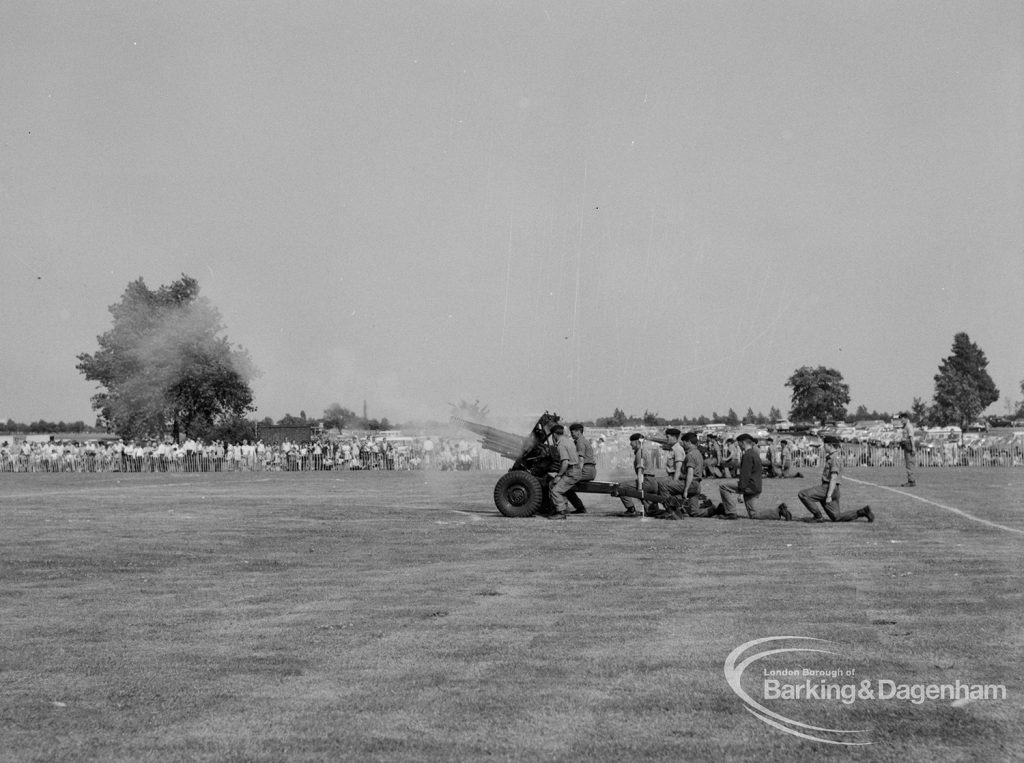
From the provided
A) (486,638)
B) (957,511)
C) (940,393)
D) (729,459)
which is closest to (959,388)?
(940,393)

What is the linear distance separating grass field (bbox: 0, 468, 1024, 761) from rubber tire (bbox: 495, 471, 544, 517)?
8.56ft

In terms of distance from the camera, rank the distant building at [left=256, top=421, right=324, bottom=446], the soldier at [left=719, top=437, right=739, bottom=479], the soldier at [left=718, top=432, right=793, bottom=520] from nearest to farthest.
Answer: the soldier at [left=718, top=432, right=793, bottom=520] < the soldier at [left=719, top=437, right=739, bottom=479] < the distant building at [left=256, top=421, right=324, bottom=446]

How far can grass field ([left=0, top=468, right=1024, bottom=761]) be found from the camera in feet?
20.7

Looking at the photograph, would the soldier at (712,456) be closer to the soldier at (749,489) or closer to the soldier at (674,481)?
the soldier at (674,481)

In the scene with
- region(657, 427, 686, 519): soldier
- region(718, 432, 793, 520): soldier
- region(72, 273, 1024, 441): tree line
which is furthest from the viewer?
region(72, 273, 1024, 441): tree line

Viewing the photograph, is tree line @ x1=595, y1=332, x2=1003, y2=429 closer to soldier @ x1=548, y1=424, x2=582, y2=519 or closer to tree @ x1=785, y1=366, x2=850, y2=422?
tree @ x1=785, y1=366, x2=850, y2=422

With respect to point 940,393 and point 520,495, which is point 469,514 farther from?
point 940,393

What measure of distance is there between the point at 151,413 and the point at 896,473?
36994 mm

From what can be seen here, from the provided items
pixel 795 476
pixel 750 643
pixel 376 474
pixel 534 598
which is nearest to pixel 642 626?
pixel 750 643

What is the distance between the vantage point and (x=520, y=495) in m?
21.8

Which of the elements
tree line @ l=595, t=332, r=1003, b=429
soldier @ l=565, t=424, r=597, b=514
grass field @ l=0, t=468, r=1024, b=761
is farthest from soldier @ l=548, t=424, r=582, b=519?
tree line @ l=595, t=332, r=1003, b=429

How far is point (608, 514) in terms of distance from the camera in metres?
22.8

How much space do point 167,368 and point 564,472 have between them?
35972 millimetres

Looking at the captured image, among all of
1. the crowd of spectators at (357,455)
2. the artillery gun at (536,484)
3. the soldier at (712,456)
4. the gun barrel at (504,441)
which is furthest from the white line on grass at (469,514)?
the crowd of spectators at (357,455)
